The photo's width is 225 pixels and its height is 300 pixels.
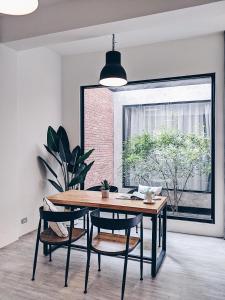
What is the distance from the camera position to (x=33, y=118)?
4.36 metres

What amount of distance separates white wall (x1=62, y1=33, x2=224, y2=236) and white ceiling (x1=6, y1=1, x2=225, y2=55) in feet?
0.46

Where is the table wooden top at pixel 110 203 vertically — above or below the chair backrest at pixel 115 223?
above

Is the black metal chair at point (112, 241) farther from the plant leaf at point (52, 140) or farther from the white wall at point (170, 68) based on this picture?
the plant leaf at point (52, 140)

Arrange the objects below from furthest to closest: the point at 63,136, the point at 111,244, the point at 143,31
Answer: the point at 63,136 < the point at 143,31 < the point at 111,244

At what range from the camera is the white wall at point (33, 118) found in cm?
411

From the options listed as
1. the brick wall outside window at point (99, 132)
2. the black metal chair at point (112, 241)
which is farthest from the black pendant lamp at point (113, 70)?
the brick wall outside window at point (99, 132)

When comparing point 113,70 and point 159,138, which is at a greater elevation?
point 113,70

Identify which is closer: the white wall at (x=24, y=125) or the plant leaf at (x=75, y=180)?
the white wall at (x=24, y=125)

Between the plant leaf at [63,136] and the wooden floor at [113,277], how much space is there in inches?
73.8

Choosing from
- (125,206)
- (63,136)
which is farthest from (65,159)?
(125,206)

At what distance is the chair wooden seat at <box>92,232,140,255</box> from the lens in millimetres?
2491

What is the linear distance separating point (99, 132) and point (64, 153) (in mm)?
1546

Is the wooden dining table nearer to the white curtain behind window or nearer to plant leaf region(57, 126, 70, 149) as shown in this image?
plant leaf region(57, 126, 70, 149)

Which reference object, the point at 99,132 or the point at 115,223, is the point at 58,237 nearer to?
the point at 115,223
